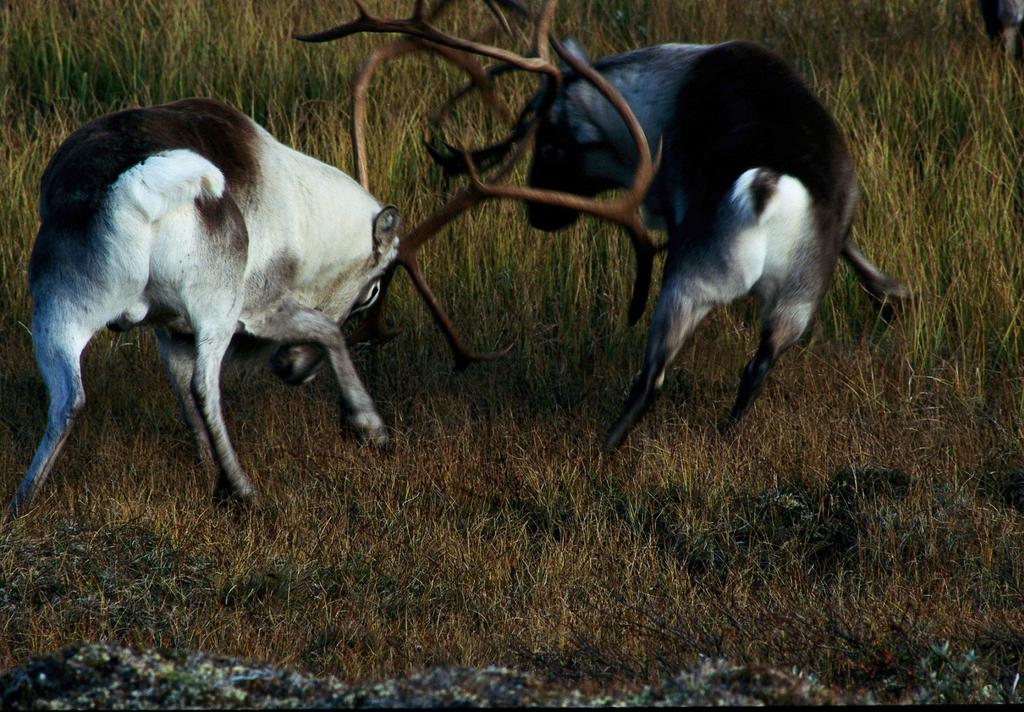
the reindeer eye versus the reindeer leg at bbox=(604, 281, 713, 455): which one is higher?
the reindeer eye

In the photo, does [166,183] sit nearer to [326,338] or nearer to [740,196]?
[326,338]

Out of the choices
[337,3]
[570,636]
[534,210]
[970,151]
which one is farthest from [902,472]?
[337,3]

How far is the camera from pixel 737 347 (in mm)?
6449

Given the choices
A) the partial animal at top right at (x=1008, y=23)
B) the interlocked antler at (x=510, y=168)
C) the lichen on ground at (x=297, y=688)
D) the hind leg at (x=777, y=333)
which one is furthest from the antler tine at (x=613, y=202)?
the partial animal at top right at (x=1008, y=23)

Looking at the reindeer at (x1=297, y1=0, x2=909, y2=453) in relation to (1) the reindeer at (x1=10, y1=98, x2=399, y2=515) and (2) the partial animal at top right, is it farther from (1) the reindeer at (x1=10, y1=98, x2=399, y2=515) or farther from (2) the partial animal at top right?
(2) the partial animal at top right

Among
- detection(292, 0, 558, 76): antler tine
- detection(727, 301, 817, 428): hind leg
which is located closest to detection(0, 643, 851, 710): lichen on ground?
detection(727, 301, 817, 428): hind leg

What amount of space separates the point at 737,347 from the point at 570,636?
8.91ft

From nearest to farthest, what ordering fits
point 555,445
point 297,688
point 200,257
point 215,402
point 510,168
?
point 297,688 < point 200,257 < point 215,402 < point 555,445 < point 510,168

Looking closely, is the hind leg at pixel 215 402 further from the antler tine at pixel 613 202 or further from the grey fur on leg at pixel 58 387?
the antler tine at pixel 613 202

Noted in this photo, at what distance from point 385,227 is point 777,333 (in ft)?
5.73

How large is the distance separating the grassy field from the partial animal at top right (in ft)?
0.58

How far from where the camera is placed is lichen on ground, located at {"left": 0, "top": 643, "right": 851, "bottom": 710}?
2594mm

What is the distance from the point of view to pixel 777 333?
523 centimetres

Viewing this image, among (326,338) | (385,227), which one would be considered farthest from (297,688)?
(385,227)
